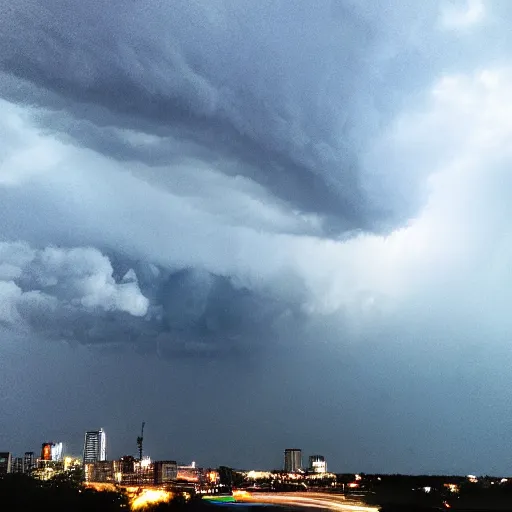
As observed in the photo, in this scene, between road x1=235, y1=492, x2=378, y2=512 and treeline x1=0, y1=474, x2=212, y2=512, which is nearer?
treeline x1=0, y1=474, x2=212, y2=512

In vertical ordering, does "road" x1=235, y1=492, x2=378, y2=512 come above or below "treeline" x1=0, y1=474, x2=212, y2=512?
below

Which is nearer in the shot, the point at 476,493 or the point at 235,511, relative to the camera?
the point at 235,511

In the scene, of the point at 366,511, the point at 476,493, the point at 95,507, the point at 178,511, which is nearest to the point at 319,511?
the point at 366,511

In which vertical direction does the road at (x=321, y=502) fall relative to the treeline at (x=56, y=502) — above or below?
below

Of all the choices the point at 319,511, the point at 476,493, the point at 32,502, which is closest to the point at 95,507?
the point at 32,502

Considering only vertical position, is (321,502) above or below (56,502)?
below

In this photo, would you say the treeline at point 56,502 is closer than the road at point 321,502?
Yes

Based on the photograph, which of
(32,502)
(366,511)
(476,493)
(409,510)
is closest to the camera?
(409,510)

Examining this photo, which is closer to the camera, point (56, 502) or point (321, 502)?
point (56, 502)

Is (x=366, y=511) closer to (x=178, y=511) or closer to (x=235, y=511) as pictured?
(x=235, y=511)

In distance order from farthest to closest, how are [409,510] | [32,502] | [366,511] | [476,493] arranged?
[476,493]
[366,511]
[32,502]
[409,510]
